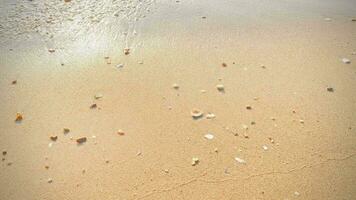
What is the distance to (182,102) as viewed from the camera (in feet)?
9.40

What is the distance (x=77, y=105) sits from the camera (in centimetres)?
286

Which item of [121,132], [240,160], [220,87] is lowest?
[240,160]

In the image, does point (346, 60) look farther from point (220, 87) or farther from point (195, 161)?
point (195, 161)

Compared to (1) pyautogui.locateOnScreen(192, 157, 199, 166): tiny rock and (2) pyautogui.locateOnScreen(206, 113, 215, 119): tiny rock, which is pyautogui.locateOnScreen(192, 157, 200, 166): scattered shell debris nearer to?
(1) pyautogui.locateOnScreen(192, 157, 199, 166): tiny rock

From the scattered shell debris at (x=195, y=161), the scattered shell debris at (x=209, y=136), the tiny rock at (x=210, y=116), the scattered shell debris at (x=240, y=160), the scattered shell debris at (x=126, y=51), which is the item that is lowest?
the scattered shell debris at (x=240, y=160)

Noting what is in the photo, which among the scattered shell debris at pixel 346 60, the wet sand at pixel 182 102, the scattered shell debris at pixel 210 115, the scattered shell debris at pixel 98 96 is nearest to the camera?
the wet sand at pixel 182 102

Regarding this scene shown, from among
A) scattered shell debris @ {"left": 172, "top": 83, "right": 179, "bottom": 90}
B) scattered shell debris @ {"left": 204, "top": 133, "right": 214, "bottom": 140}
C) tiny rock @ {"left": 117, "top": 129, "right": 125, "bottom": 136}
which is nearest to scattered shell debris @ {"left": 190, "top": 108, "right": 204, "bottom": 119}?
scattered shell debris @ {"left": 204, "top": 133, "right": 214, "bottom": 140}

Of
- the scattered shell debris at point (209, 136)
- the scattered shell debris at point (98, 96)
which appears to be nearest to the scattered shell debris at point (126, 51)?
the scattered shell debris at point (98, 96)

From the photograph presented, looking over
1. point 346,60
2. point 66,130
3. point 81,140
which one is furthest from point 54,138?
point 346,60

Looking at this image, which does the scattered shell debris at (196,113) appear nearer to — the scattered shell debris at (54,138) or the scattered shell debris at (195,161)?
the scattered shell debris at (195,161)

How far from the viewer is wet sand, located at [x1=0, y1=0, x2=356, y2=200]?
2.30 m

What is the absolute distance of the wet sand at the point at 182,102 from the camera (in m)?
2.30

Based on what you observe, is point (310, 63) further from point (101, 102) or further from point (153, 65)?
point (101, 102)

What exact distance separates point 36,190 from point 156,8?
2587mm
